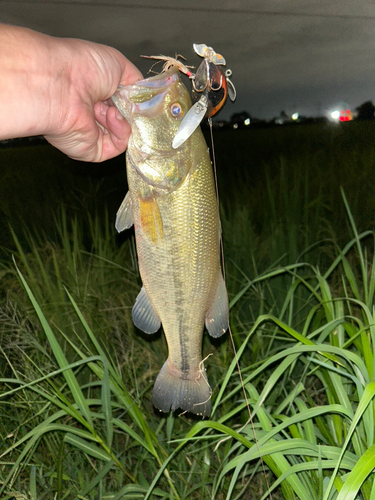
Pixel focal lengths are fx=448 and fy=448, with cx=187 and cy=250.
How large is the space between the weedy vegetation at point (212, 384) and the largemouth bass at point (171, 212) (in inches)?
13.4

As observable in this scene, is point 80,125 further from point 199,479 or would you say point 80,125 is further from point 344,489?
point 199,479

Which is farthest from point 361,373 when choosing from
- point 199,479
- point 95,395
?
point 95,395

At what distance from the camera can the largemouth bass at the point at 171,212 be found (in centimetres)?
160

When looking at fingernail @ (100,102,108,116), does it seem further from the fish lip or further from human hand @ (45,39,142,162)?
the fish lip

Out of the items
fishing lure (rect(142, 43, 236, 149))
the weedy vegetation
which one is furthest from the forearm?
the weedy vegetation

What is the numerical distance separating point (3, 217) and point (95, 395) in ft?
15.5

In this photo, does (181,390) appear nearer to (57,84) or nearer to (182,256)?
(182,256)

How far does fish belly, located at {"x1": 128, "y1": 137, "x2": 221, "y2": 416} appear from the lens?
62.9 inches

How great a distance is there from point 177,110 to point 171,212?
1.26 feet

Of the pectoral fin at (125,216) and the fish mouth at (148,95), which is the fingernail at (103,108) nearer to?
the fish mouth at (148,95)

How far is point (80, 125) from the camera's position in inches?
70.1

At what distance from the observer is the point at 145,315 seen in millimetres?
1756

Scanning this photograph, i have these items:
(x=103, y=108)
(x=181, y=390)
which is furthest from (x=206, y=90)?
(x=181, y=390)

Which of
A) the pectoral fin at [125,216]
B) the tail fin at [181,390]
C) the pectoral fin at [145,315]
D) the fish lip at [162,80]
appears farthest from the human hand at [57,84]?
the tail fin at [181,390]
